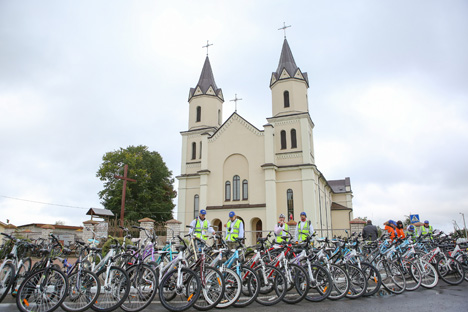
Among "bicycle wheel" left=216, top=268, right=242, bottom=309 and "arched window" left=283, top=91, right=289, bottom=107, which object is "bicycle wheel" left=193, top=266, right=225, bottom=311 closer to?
"bicycle wheel" left=216, top=268, right=242, bottom=309

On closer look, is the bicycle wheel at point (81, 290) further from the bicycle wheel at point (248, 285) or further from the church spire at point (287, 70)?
the church spire at point (287, 70)

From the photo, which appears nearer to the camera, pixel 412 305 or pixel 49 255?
pixel 412 305

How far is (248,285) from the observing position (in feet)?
19.1

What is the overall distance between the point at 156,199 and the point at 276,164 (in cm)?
1487

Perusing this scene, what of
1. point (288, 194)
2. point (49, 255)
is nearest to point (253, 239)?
point (288, 194)

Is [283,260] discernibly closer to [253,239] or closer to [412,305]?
[412,305]

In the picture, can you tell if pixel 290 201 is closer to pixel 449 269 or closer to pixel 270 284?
pixel 449 269

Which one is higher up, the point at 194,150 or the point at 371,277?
the point at 194,150

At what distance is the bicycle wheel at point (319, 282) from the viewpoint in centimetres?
595

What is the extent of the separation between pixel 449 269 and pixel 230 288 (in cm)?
570

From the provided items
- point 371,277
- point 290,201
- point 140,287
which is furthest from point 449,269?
point 290,201

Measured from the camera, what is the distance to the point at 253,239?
73.4 feet

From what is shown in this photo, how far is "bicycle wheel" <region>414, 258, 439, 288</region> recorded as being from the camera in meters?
7.00

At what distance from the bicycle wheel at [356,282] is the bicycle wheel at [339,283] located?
12cm
